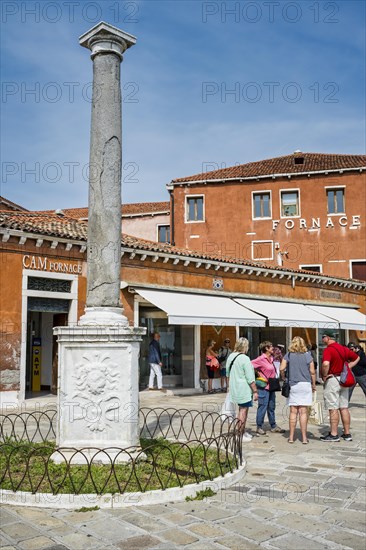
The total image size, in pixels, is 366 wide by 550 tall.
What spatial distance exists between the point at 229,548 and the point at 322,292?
19.2 m

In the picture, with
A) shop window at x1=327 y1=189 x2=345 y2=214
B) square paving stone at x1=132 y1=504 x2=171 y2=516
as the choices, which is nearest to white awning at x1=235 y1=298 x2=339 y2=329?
shop window at x1=327 y1=189 x2=345 y2=214

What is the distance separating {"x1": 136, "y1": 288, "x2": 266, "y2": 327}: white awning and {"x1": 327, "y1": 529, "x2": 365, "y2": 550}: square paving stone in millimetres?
9794

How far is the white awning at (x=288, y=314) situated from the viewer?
17.6 meters

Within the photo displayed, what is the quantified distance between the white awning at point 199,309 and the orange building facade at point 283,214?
822cm

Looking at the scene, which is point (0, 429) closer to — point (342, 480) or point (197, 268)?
point (342, 480)

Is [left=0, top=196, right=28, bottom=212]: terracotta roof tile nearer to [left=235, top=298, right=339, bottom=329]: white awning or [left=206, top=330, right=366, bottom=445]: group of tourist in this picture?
[left=235, top=298, right=339, bottom=329]: white awning

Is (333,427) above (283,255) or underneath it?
underneath

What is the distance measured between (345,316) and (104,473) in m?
17.7

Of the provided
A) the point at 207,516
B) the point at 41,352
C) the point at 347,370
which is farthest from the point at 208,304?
the point at 207,516

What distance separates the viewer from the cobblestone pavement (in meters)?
3.99

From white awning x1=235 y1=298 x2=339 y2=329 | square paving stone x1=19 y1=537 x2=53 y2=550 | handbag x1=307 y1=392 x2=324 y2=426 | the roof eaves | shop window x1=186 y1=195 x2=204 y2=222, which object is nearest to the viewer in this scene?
square paving stone x1=19 y1=537 x2=53 y2=550

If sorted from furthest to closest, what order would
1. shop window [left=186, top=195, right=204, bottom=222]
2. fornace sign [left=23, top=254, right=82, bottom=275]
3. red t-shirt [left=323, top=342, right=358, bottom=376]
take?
shop window [left=186, top=195, right=204, bottom=222]
fornace sign [left=23, top=254, right=82, bottom=275]
red t-shirt [left=323, top=342, right=358, bottom=376]

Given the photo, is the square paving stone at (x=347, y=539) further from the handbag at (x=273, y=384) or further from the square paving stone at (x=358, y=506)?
the handbag at (x=273, y=384)

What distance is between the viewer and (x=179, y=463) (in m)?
5.96
